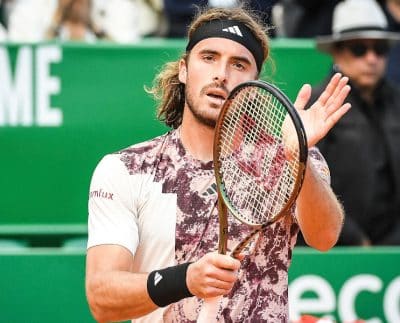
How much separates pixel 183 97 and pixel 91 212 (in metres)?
0.67

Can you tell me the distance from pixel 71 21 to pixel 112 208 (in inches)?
145

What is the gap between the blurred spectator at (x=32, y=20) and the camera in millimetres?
7535

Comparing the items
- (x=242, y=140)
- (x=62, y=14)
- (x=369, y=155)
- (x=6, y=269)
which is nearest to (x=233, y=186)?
(x=242, y=140)

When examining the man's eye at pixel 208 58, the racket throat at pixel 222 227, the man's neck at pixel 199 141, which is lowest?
the racket throat at pixel 222 227

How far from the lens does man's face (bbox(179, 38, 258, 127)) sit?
157 inches

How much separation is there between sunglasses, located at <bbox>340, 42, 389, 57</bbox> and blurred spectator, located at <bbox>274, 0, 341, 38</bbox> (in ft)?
2.51

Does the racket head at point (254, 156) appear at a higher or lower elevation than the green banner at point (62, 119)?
lower

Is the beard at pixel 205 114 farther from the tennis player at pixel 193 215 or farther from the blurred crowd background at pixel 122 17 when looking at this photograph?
the blurred crowd background at pixel 122 17

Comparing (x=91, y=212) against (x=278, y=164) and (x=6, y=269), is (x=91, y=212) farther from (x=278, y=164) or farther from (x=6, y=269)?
(x=6, y=269)

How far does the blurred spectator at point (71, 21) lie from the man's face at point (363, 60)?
1.61 metres

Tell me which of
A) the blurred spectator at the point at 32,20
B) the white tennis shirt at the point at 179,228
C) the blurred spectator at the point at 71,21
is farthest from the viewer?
the blurred spectator at the point at 32,20

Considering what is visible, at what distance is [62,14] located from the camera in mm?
7414

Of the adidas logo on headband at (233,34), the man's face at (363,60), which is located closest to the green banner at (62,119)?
the man's face at (363,60)

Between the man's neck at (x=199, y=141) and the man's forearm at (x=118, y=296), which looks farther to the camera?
the man's neck at (x=199, y=141)
